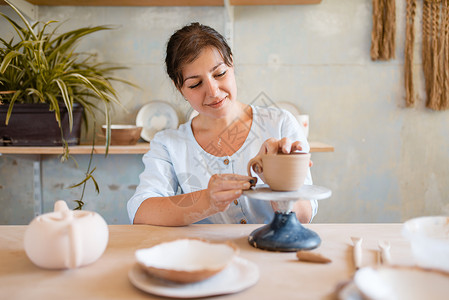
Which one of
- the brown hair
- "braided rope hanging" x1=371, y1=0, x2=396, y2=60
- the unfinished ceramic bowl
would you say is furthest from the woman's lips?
"braided rope hanging" x1=371, y1=0, x2=396, y2=60

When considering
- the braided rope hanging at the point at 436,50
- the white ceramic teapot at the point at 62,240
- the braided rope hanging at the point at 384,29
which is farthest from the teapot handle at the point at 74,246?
the braided rope hanging at the point at 436,50

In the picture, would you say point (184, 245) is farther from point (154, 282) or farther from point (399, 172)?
point (399, 172)

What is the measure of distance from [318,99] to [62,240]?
189 cm

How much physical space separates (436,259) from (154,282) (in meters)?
0.51

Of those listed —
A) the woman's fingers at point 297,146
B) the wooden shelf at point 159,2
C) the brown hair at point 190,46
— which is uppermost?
the wooden shelf at point 159,2

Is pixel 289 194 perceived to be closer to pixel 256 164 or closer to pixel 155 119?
pixel 256 164

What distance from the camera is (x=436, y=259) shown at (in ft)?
2.28

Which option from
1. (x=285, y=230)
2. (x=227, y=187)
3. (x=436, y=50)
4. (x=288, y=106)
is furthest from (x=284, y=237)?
(x=436, y=50)

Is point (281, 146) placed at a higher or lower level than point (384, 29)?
lower

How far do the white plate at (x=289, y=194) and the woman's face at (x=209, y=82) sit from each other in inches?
18.4

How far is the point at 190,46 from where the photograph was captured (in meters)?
1.29

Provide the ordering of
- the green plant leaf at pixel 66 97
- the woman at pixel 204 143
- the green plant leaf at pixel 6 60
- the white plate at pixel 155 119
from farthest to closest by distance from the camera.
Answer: the white plate at pixel 155 119 → the green plant leaf at pixel 66 97 → the green plant leaf at pixel 6 60 → the woman at pixel 204 143

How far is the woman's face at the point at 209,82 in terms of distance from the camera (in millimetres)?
1282

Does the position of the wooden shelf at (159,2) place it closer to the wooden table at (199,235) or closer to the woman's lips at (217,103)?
the woman's lips at (217,103)
